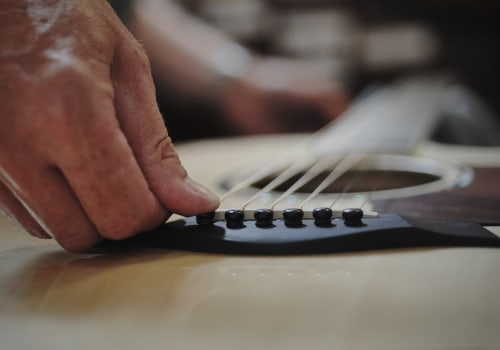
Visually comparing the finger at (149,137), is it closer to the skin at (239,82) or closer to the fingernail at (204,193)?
the fingernail at (204,193)

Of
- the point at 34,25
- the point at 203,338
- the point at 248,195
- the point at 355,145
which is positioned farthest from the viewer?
the point at 355,145

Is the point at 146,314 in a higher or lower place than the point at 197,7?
higher

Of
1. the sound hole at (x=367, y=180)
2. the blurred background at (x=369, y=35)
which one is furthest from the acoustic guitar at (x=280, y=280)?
the blurred background at (x=369, y=35)

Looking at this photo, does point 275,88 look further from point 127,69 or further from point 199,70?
point 127,69

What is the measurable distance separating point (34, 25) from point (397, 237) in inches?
12.1

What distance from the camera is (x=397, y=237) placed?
408 mm

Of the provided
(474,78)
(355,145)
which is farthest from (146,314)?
(474,78)

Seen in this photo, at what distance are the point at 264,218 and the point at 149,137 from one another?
0.11m

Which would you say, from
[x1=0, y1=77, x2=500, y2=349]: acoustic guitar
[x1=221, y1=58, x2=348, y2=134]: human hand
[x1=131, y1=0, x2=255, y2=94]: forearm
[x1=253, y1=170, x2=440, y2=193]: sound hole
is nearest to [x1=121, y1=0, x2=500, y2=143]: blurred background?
[x1=131, y1=0, x2=255, y2=94]: forearm

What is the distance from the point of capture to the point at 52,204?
1.23 ft

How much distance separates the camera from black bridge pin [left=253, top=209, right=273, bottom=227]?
1.39 ft

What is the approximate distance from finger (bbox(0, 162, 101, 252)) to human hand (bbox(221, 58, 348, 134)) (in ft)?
4.11

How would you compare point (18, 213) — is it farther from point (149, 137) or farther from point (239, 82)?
point (239, 82)

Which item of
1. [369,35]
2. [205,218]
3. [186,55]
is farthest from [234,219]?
[369,35]
